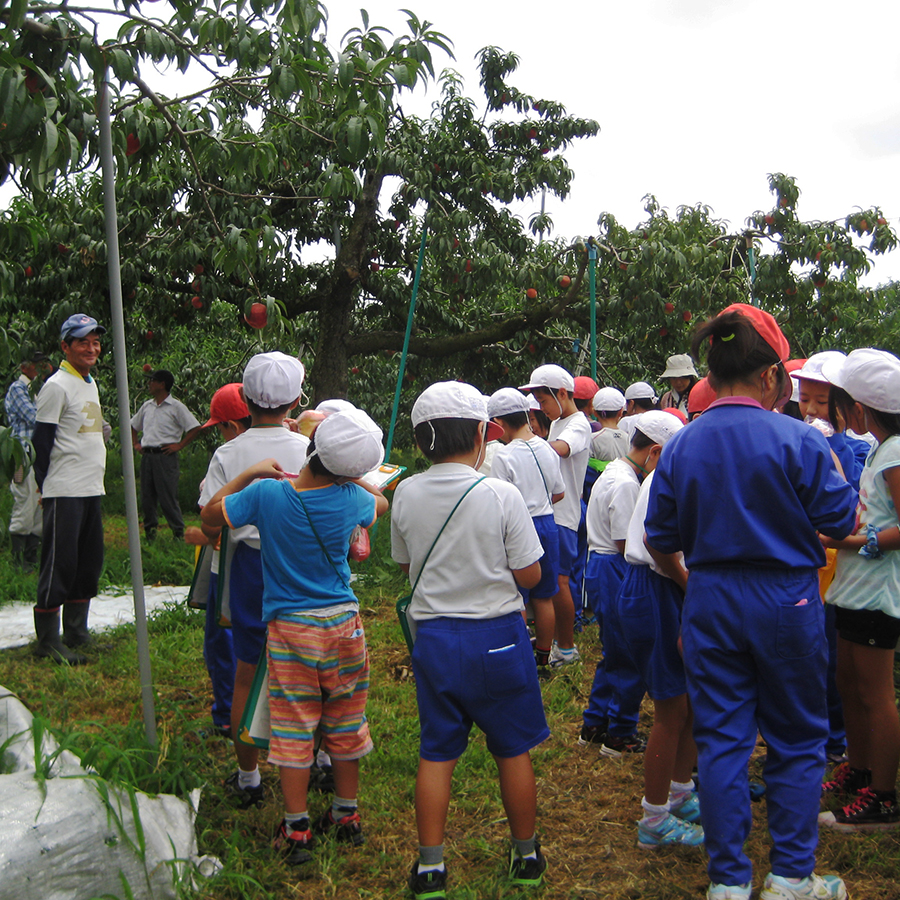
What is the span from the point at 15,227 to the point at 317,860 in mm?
2078

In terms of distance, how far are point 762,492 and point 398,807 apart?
1.70 metres

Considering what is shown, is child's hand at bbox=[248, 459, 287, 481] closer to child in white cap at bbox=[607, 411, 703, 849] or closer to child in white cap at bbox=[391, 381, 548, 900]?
child in white cap at bbox=[391, 381, 548, 900]

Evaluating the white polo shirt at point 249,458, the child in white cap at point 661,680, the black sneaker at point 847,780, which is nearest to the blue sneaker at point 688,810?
the child in white cap at point 661,680

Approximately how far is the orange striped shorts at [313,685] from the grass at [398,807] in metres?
0.34

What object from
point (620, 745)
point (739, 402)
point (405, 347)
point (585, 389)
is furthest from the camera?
point (405, 347)

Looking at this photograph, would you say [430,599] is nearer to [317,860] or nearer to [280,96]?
[317,860]

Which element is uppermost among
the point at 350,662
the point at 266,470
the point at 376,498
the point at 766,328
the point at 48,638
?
the point at 766,328

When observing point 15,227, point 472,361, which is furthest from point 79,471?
point 472,361

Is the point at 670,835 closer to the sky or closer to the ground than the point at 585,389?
closer to the ground

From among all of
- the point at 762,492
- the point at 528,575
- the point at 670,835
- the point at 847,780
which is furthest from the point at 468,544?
the point at 847,780

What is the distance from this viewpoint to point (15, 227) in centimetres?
252

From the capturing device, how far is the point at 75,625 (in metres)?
4.59

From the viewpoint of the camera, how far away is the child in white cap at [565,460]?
454 cm

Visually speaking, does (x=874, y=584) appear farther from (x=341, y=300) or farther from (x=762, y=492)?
(x=341, y=300)
